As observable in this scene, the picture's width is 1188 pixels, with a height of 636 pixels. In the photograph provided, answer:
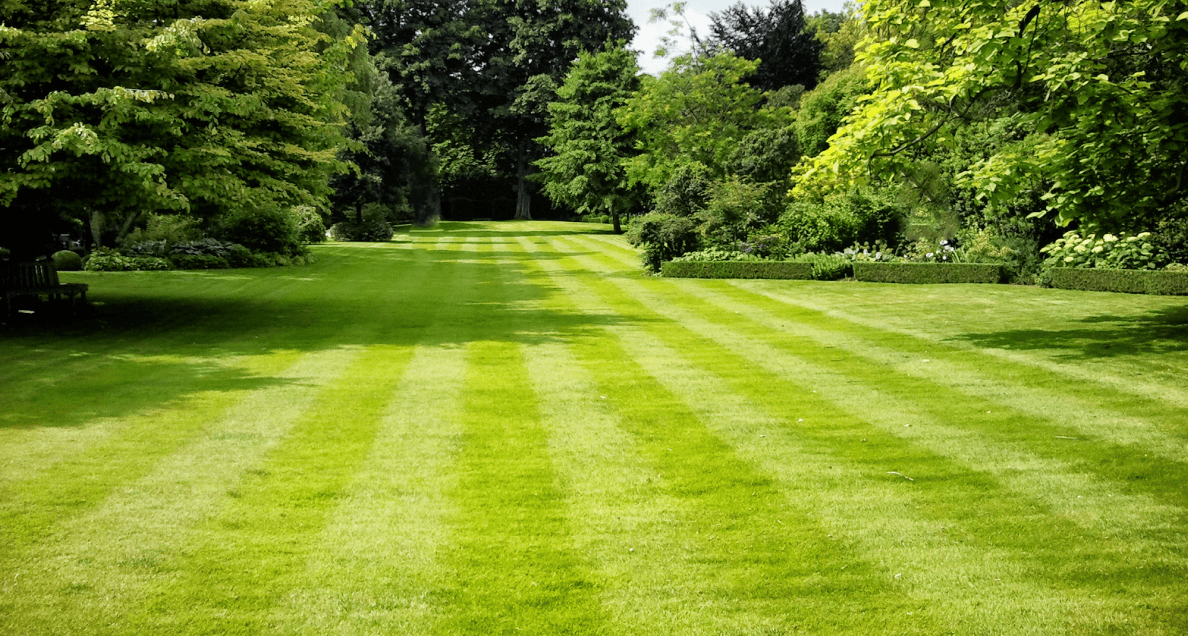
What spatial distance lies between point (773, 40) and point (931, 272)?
37.3 meters

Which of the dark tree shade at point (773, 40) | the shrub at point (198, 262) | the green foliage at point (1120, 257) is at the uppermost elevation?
the dark tree shade at point (773, 40)

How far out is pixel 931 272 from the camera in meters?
20.2

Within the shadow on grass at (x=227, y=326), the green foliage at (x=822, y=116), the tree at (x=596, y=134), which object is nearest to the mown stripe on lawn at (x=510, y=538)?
the shadow on grass at (x=227, y=326)

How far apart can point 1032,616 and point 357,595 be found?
345 cm

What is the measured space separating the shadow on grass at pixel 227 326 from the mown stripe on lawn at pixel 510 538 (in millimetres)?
3201

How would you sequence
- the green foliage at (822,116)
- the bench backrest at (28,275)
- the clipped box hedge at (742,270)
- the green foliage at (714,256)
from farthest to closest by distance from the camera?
the green foliage at (822,116) < the green foliage at (714,256) < the clipped box hedge at (742,270) < the bench backrest at (28,275)

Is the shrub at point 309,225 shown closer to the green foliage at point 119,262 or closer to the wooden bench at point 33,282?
the green foliage at point 119,262

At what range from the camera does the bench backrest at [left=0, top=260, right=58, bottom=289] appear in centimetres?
1420

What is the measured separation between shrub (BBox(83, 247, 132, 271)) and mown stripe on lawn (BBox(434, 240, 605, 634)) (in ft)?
61.9

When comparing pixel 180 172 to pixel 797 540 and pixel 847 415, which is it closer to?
pixel 847 415

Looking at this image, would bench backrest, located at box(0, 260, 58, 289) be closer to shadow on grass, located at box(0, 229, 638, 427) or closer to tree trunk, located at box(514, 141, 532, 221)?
shadow on grass, located at box(0, 229, 638, 427)

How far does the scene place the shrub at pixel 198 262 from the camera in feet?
81.1

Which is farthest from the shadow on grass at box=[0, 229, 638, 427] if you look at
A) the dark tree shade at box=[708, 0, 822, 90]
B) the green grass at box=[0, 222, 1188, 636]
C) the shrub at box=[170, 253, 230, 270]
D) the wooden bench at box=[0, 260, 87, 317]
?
the dark tree shade at box=[708, 0, 822, 90]

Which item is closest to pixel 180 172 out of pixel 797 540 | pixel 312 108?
pixel 312 108
